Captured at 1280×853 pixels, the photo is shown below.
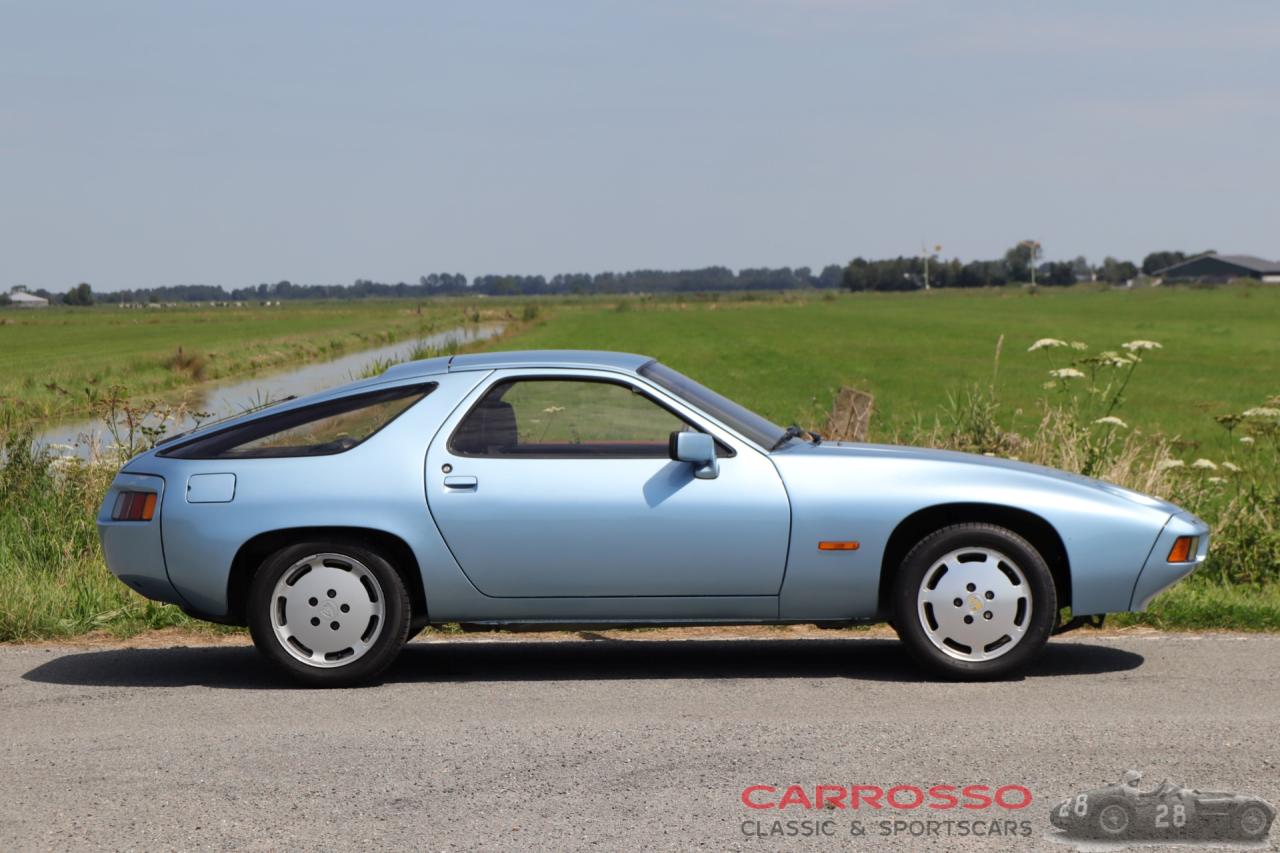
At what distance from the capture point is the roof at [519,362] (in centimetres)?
668

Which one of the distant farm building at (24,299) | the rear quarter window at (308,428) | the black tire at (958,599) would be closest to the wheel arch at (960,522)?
the black tire at (958,599)

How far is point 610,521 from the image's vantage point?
626 cm

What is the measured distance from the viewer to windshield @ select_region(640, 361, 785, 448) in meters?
6.52

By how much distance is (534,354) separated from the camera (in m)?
6.90

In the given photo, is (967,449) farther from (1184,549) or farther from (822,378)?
(822,378)

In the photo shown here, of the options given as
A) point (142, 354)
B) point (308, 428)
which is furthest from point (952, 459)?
point (142, 354)

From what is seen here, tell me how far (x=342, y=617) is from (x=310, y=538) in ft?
1.20

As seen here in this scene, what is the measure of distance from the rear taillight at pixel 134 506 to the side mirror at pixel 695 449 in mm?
2293

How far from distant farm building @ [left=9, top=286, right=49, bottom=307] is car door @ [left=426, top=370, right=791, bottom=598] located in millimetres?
157597

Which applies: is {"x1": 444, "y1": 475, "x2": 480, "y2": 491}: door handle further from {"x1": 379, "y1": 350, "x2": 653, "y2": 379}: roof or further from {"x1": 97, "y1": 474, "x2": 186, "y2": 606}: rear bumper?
{"x1": 97, "y1": 474, "x2": 186, "y2": 606}: rear bumper

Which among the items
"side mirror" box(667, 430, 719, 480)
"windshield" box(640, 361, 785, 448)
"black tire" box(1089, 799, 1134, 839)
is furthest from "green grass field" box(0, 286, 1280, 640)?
"black tire" box(1089, 799, 1134, 839)

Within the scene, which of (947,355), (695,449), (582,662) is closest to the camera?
(695,449)

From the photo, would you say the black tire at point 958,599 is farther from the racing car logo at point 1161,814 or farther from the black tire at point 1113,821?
the black tire at point 1113,821

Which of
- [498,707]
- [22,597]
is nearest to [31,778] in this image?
[498,707]
